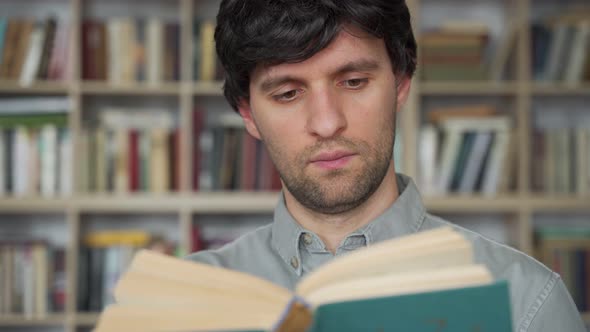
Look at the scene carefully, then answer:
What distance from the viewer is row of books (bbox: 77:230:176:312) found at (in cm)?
274

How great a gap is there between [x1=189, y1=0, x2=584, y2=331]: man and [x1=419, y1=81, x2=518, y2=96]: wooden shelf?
5.49 feet

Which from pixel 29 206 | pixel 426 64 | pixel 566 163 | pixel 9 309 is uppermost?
pixel 426 64

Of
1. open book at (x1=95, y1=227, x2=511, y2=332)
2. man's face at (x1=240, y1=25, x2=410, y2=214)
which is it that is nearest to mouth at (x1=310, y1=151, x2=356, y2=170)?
man's face at (x1=240, y1=25, x2=410, y2=214)

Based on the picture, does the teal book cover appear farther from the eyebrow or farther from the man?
the eyebrow

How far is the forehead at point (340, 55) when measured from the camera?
106 cm

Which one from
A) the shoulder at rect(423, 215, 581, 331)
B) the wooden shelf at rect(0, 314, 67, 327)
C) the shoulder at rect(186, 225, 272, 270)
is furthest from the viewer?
the wooden shelf at rect(0, 314, 67, 327)

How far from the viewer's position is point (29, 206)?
106 inches

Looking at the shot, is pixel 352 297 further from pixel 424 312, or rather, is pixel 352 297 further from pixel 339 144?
pixel 339 144

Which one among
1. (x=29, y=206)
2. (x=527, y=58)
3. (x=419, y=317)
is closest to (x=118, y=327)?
(x=419, y=317)

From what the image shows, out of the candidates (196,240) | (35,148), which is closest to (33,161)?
(35,148)

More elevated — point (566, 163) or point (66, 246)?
point (566, 163)

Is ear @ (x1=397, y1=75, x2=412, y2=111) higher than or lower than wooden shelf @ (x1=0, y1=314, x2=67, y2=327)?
higher

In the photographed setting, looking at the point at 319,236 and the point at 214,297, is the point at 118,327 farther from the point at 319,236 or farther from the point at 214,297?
the point at 319,236

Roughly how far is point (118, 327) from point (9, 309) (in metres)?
2.25
